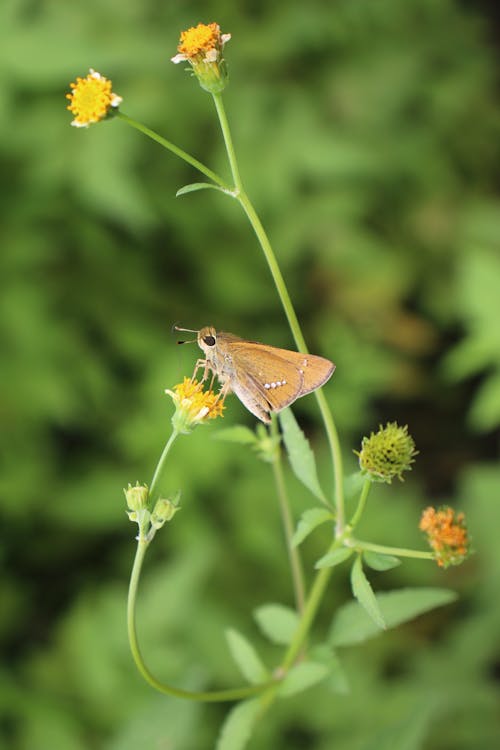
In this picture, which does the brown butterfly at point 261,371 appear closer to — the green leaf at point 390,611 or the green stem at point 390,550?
the green stem at point 390,550

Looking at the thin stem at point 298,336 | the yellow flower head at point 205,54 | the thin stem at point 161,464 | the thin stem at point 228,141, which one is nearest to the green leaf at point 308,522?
the thin stem at point 298,336

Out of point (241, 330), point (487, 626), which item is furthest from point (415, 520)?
point (241, 330)

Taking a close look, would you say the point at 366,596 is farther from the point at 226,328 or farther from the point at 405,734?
the point at 226,328

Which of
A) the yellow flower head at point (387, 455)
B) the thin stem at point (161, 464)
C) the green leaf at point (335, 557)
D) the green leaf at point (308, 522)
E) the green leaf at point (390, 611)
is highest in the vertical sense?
the thin stem at point (161, 464)

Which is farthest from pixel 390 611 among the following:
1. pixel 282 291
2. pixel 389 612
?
pixel 282 291

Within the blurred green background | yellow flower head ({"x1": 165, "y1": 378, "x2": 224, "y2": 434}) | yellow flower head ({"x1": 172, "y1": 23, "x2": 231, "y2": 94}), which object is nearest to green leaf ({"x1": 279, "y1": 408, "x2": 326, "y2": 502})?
yellow flower head ({"x1": 165, "y1": 378, "x2": 224, "y2": 434})

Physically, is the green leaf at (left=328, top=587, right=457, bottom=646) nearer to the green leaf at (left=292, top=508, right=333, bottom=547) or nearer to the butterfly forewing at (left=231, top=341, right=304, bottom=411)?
the green leaf at (left=292, top=508, right=333, bottom=547)
